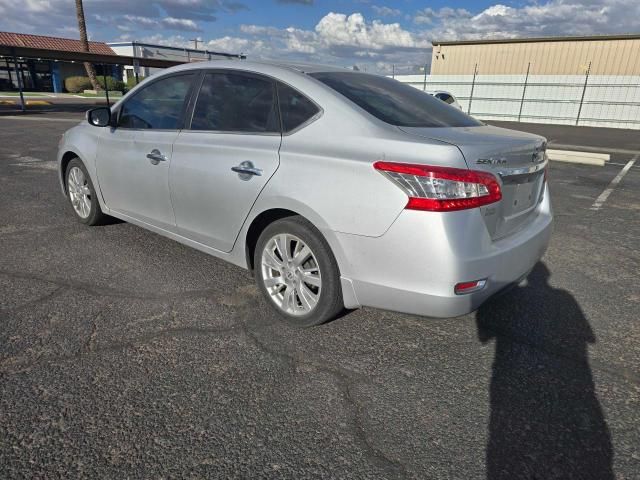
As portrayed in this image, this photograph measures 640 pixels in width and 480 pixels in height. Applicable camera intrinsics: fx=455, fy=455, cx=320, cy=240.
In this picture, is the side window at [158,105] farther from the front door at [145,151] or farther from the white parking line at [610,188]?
the white parking line at [610,188]

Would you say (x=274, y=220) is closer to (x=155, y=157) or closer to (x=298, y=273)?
(x=298, y=273)

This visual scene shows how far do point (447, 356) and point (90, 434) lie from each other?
1905mm

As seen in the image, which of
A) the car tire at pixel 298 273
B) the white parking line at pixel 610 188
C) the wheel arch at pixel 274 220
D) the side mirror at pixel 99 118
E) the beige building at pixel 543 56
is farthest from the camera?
the beige building at pixel 543 56

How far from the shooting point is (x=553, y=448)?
199 centimetres

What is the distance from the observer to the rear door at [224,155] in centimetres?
292

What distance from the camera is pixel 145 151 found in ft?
12.1

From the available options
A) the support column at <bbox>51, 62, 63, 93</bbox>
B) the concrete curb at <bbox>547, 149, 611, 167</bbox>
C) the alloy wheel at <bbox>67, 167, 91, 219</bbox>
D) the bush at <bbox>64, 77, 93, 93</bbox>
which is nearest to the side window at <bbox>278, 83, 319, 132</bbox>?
the alloy wheel at <bbox>67, 167, 91, 219</bbox>

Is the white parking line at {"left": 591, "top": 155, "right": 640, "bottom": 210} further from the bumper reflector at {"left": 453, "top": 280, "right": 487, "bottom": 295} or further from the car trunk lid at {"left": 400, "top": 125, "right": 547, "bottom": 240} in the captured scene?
the bumper reflector at {"left": 453, "top": 280, "right": 487, "bottom": 295}

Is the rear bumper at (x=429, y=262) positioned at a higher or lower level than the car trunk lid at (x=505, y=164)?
lower

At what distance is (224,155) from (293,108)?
1.93 ft

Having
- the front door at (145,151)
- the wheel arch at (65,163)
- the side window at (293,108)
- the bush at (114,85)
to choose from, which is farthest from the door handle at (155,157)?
the bush at (114,85)

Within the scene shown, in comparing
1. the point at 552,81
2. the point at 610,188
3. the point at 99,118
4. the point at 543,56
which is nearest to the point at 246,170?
the point at 99,118

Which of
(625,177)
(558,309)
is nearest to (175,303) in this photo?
(558,309)

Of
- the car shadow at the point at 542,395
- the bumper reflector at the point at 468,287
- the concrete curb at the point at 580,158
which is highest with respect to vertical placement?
the bumper reflector at the point at 468,287
